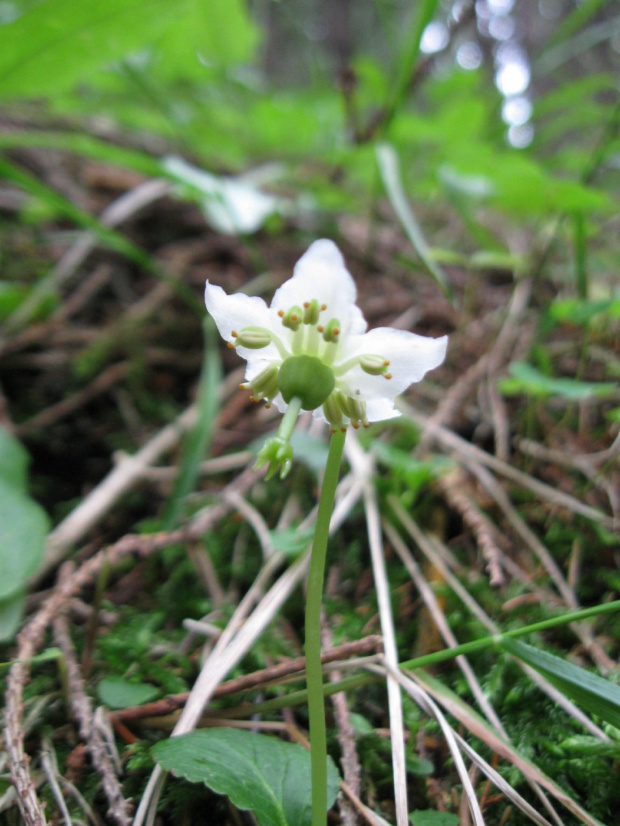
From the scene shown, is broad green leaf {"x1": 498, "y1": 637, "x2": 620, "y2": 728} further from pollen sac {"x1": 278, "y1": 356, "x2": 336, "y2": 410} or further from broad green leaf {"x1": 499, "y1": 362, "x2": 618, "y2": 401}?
broad green leaf {"x1": 499, "y1": 362, "x2": 618, "y2": 401}

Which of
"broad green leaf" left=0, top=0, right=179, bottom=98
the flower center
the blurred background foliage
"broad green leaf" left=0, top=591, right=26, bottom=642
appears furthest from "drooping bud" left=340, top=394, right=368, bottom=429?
"broad green leaf" left=0, top=0, right=179, bottom=98

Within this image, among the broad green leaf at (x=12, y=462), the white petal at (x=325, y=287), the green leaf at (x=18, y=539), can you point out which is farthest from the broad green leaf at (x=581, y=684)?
the broad green leaf at (x=12, y=462)

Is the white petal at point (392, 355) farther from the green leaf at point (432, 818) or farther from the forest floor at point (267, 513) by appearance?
the green leaf at point (432, 818)

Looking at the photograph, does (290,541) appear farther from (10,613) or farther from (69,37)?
(69,37)

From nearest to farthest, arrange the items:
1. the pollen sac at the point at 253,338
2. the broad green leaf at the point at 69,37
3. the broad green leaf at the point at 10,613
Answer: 1. the pollen sac at the point at 253,338
2. the broad green leaf at the point at 10,613
3. the broad green leaf at the point at 69,37

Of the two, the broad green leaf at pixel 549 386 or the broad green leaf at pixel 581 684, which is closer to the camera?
the broad green leaf at pixel 581 684

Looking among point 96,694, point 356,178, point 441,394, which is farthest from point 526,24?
point 96,694

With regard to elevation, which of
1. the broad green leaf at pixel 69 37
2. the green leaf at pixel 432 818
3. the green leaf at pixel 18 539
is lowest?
the green leaf at pixel 432 818

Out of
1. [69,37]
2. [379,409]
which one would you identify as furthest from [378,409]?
[69,37]
